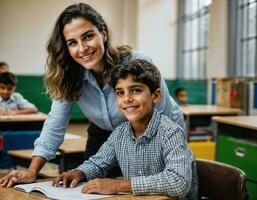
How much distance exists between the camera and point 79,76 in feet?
5.90

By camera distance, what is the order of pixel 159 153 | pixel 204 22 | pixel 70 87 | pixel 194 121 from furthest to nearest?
pixel 204 22 < pixel 194 121 < pixel 70 87 < pixel 159 153

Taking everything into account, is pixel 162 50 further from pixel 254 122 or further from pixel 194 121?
pixel 254 122

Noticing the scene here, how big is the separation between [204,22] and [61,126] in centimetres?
630

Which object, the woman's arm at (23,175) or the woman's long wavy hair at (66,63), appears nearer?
the woman's arm at (23,175)

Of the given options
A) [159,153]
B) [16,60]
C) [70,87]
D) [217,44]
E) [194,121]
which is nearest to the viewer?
[159,153]

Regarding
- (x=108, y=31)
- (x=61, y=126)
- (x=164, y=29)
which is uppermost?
(x=164, y=29)

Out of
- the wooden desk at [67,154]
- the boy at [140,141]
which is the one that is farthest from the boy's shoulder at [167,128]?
the wooden desk at [67,154]

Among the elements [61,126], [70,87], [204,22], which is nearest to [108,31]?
[70,87]

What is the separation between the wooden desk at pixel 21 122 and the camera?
4.08 m

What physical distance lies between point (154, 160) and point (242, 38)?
551 cm

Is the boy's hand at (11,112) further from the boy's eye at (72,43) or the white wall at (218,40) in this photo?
the white wall at (218,40)

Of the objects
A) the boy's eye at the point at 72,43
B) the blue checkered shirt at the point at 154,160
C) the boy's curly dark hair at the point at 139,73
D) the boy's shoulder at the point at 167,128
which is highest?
the boy's eye at the point at 72,43

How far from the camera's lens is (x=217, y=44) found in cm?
695

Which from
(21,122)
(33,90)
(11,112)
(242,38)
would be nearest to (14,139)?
(21,122)
